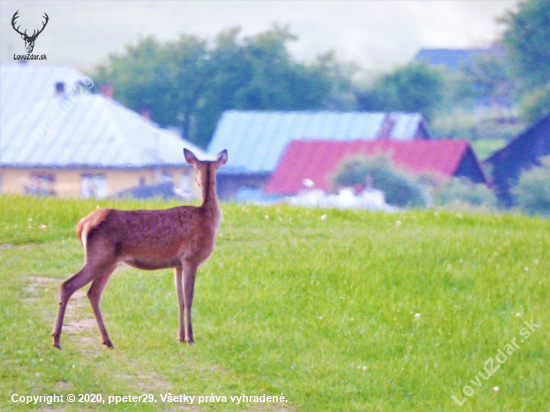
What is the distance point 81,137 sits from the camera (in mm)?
44906

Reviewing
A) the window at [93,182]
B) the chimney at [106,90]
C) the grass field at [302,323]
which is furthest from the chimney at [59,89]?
the grass field at [302,323]

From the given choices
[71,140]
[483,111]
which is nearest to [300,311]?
[71,140]

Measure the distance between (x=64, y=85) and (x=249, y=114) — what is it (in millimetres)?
26559

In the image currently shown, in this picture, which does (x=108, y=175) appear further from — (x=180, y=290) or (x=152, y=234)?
(x=152, y=234)

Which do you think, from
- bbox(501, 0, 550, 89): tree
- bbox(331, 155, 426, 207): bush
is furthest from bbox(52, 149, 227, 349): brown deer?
bbox(501, 0, 550, 89): tree

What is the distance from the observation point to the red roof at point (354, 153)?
181 feet

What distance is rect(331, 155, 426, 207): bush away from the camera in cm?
5006

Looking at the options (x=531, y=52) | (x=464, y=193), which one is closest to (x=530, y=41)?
(x=531, y=52)

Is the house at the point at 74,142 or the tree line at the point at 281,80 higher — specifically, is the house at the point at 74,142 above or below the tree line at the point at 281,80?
below

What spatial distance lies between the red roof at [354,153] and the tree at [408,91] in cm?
557

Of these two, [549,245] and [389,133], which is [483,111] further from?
[549,245]

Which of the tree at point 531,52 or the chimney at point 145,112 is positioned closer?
the chimney at point 145,112

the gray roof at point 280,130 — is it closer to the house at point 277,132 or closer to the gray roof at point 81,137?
the house at point 277,132

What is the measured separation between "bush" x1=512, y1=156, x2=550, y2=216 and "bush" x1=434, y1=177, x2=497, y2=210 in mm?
2072
